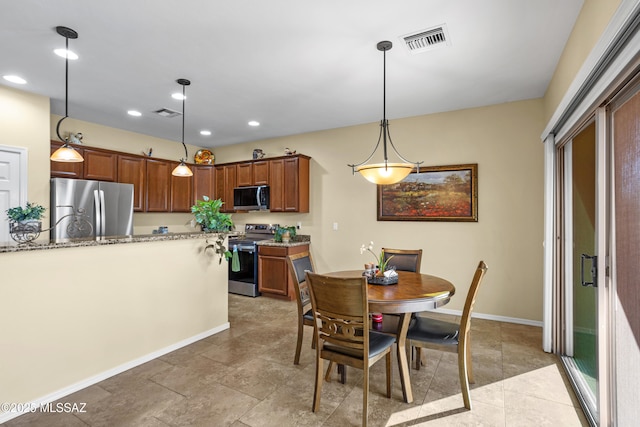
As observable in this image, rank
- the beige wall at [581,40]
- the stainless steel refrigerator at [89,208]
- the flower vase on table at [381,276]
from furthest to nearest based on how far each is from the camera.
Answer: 1. the stainless steel refrigerator at [89,208]
2. the flower vase on table at [381,276]
3. the beige wall at [581,40]

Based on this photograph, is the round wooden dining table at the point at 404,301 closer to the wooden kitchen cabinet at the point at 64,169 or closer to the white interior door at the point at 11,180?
the white interior door at the point at 11,180

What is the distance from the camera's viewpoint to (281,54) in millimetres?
2754

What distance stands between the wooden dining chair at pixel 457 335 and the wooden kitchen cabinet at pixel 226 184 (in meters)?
4.32

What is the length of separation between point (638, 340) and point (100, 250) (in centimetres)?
345

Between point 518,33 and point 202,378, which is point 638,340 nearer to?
point 518,33

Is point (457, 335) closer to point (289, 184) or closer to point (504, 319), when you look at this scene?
point (504, 319)

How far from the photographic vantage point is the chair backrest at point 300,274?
9.18ft

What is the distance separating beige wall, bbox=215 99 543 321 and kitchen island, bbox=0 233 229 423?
234cm

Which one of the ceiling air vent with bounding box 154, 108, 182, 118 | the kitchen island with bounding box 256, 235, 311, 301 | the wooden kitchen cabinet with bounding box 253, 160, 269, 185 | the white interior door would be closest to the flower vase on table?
the kitchen island with bounding box 256, 235, 311, 301

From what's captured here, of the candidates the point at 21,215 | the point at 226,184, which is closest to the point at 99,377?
the point at 21,215

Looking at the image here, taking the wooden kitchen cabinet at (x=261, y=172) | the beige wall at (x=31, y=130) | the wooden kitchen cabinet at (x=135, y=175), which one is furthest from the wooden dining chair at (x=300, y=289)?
the wooden kitchen cabinet at (x=135, y=175)

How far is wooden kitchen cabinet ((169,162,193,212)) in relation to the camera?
5.68m

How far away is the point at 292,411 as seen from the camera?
2154mm

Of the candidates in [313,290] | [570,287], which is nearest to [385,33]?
[313,290]
